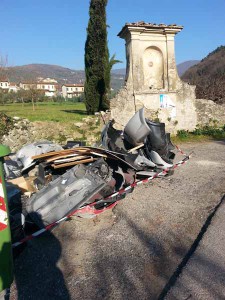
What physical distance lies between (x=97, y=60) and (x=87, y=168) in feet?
30.5

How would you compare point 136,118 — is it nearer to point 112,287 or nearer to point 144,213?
point 144,213

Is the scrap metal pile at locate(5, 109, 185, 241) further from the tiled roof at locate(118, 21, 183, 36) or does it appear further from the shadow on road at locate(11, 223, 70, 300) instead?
the tiled roof at locate(118, 21, 183, 36)

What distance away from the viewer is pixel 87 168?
5.27 m

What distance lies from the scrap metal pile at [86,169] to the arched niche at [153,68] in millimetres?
5386

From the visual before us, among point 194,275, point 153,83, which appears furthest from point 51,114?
point 194,275

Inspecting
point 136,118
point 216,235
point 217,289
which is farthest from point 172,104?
point 217,289

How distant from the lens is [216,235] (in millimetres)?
3760

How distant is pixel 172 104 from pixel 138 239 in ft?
29.8

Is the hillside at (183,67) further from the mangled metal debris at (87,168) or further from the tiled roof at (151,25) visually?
the mangled metal debris at (87,168)

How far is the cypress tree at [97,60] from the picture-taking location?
13.0 m

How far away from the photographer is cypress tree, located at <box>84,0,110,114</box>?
1300cm

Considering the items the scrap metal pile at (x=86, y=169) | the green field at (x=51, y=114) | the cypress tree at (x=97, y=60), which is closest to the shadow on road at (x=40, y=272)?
the scrap metal pile at (x=86, y=169)

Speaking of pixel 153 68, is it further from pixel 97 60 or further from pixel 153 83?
pixel 97 60

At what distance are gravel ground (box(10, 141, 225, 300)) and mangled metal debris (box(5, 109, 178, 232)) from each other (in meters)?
0.35
